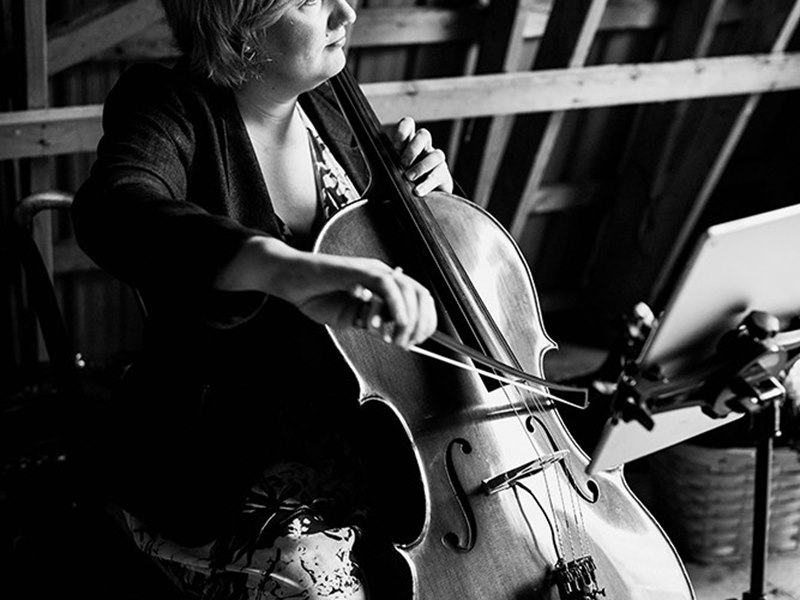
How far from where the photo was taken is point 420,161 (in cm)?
158

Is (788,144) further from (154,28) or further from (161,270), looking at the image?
(161,270)

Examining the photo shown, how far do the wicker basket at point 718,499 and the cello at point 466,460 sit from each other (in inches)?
32.5

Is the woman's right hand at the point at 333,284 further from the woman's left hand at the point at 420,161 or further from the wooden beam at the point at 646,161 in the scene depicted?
the wooden beam at the point at 646,161

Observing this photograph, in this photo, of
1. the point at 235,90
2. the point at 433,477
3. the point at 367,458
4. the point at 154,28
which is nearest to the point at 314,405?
the point at 367,458

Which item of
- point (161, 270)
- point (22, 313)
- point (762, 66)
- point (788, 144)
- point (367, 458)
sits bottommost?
point (22, 313)

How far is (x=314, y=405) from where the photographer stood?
1.54 meters

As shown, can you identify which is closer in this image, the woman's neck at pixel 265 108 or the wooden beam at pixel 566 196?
the woman's neck at pixel 265 108

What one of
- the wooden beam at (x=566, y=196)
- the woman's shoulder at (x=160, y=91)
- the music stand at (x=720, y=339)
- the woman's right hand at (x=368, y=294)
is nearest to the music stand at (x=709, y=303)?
the music stand at (x=720, y=339)

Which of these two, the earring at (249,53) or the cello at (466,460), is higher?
the earring at (249,53)

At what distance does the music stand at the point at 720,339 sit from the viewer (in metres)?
1.14

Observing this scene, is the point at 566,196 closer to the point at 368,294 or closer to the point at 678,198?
the point at 678,198

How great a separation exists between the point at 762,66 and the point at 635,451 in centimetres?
178

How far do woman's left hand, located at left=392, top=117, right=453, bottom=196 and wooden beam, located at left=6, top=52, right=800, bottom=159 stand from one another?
74 cm

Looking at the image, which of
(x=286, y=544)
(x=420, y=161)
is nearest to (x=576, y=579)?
(x=286, y=544)
